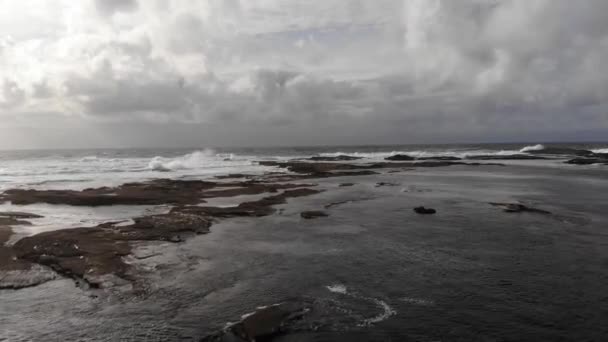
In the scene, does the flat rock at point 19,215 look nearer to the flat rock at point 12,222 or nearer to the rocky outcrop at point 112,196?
the flat rock at point 12,222

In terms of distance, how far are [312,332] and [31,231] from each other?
15.5m

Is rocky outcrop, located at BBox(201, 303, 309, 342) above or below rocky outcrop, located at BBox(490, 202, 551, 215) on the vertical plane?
below

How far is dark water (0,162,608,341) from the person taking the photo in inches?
361

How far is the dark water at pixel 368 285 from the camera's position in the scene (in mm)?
9172

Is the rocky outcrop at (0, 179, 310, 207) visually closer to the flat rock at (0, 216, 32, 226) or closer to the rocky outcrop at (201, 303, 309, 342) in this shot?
the flat rock at (0, 216, 32, 226)

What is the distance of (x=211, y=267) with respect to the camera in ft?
45.1

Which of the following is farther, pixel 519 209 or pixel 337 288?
pixel 519 209

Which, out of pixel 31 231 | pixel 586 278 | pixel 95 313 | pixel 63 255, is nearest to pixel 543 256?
pixel 586 278

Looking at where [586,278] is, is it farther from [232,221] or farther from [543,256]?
[232,221]

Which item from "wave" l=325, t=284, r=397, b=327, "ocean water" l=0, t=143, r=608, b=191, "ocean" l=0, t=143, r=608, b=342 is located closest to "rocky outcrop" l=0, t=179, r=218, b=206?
A: "ocean" l=0, t=143, r=608, b=342

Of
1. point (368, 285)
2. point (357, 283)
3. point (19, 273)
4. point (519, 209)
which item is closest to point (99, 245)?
point (19, 273)

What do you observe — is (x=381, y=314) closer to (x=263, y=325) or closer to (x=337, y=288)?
(x=337, y=288)

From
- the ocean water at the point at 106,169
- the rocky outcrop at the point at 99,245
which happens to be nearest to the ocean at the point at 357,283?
the rocky outcrop at the point at 99,245

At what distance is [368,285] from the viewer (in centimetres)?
1190
